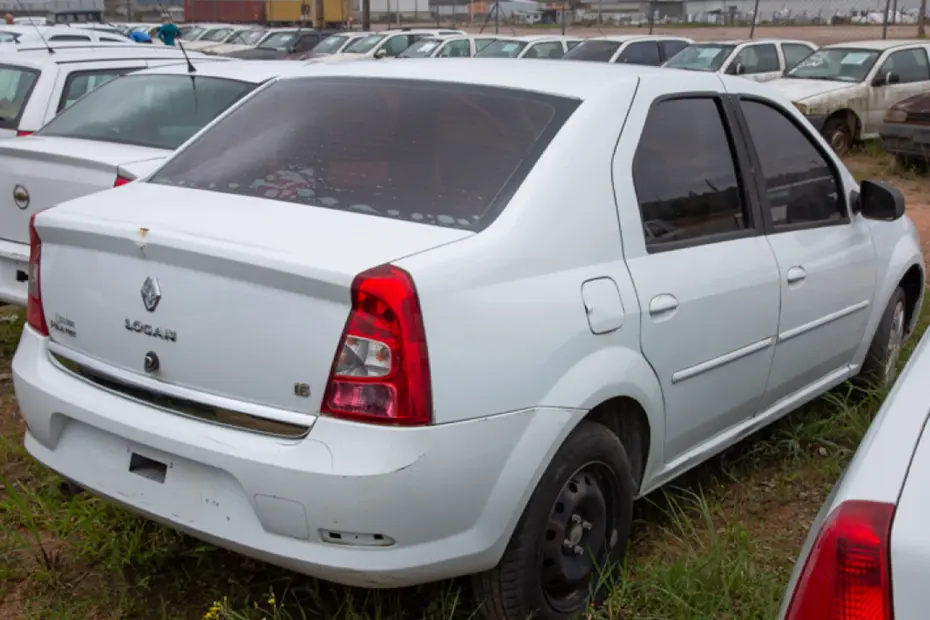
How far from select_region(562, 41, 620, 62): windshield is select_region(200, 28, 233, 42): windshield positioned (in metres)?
14.9

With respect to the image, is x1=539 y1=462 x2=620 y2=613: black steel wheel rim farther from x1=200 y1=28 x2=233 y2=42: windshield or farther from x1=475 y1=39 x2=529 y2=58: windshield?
x1=200 y1=28 x2=233 y2=42: windshield

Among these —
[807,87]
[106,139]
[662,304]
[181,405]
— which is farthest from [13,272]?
[807,87]

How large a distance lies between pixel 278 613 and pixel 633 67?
219 cm

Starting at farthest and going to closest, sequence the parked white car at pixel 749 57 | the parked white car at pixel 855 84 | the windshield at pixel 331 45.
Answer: the windshield at pixel 331 45
the parked white car at pixel 749 57
the parked white car at pixel 855 84

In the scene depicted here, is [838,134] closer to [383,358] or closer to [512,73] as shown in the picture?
[512,73]

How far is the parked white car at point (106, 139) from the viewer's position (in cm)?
503

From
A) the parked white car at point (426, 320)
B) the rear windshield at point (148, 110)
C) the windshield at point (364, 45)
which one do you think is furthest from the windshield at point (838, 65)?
the windshield at point (364, 45)

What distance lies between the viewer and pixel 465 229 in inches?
110

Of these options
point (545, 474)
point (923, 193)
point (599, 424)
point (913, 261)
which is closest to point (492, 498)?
point (545, 474)

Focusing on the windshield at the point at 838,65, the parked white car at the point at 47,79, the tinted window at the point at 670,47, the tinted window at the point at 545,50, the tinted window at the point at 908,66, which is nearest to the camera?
the parked white car at the point at 47,79

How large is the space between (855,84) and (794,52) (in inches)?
159

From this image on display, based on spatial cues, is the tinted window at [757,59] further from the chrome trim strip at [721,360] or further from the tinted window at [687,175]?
the chrome trim strip at [721,360]

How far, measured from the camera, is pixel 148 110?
604cm

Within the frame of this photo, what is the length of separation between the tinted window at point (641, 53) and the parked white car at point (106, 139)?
43.8 feet
